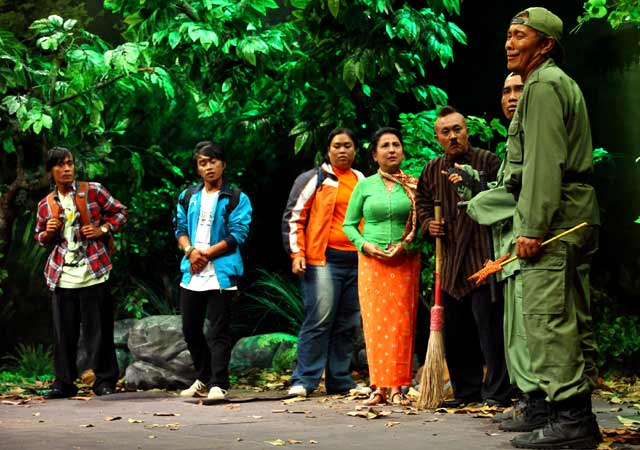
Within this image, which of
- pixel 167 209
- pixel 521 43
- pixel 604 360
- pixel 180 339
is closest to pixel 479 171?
pixel 521 43

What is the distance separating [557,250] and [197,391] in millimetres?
4194

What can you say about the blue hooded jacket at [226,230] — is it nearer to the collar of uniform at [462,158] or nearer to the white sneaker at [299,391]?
the white sneaker at [299,391]

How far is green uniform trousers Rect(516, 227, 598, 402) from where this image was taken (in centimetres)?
518

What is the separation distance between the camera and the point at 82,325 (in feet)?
28.8

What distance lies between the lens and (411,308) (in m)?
7.84

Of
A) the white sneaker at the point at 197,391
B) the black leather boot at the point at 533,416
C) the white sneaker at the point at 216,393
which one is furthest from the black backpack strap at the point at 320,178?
the black leather boot at the point at 533,416

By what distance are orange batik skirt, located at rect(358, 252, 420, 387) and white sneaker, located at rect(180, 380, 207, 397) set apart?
160 cm

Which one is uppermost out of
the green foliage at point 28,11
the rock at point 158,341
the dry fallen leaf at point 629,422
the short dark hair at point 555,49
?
the green foliage at point 28,11

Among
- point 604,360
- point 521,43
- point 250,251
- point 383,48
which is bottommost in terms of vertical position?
point 604,360

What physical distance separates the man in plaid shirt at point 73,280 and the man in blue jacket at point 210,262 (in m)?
0.65

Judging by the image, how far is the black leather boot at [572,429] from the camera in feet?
17.1

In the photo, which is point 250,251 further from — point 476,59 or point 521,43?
point 521,43

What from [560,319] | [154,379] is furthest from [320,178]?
[560,319]

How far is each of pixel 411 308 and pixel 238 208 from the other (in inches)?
67.4
